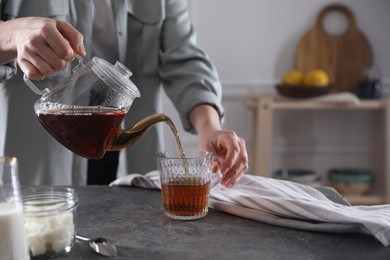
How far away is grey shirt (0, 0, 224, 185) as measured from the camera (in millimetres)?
1486

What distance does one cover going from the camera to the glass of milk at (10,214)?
0.67 meters

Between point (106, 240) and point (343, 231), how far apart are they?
1.16 feet

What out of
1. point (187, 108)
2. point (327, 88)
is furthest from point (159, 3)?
point (327, 88)

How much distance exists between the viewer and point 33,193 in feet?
2.93

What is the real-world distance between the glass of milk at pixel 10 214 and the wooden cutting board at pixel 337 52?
2340 millimetres

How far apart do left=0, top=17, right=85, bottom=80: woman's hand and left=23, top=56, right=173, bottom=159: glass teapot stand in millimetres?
25

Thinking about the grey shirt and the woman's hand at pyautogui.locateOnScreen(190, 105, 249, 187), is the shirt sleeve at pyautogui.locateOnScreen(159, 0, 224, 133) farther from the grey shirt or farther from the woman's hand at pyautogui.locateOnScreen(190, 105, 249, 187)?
the woman's hand at pyautogui.locateOnScreen(190, 105, 249, 187)

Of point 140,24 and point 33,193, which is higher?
point 140,24

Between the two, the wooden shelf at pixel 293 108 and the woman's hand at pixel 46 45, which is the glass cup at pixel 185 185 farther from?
the wooden shelf at pixel 293 108

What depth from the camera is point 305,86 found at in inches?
101

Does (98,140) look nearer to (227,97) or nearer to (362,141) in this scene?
(227,97)

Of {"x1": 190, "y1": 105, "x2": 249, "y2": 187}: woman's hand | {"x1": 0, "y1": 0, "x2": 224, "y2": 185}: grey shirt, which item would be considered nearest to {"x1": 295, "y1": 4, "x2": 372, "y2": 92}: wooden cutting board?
{"x1": 0, "y1": 0, "x2": 224, "y2": 185}: grey shirt

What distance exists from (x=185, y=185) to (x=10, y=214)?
37 cm

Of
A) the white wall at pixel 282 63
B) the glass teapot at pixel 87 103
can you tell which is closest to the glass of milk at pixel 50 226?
the glass teapot at pixel 87 103
